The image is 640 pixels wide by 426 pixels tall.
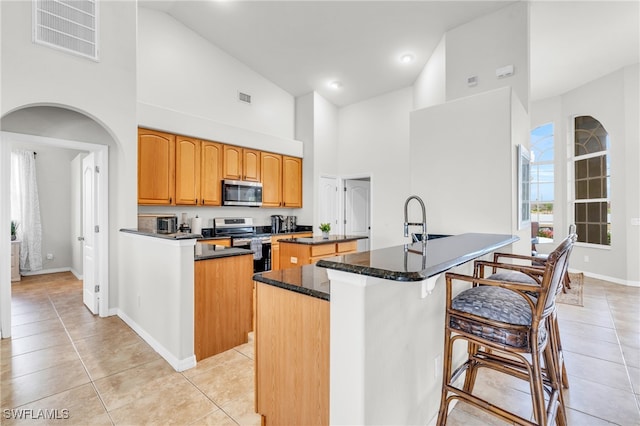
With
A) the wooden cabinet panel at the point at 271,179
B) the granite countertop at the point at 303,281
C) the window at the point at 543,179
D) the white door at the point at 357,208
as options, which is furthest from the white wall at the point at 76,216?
the window at the point at 543,179

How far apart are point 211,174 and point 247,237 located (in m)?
1.16

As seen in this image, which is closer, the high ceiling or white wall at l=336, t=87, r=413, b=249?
the high ceiling

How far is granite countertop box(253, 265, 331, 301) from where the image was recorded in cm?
137

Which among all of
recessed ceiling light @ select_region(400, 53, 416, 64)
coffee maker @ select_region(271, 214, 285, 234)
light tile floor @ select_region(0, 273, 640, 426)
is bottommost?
light tile floor @ select_region(0, 273, 640, 426)

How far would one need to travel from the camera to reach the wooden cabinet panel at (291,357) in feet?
4.45

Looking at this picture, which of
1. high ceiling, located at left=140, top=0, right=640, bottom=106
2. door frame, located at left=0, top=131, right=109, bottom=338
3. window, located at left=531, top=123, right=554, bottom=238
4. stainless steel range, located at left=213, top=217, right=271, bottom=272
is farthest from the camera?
window, located at left=531, top=123, right=554, bottom=238

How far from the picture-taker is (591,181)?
5.80m

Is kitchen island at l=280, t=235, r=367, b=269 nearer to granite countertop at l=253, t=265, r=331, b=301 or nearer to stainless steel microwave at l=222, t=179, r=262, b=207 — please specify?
stainless steel microwave at l=222, t=179, r=262, b=207

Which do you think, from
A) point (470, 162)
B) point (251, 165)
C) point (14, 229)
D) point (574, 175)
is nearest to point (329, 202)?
point (251, 165)

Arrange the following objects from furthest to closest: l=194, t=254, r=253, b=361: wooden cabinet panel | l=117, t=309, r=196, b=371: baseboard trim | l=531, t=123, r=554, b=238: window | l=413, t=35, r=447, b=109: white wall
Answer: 1. l=531, t=123, r=554, b=238: window
2. l=413, t=35, r=447, b=109: white wall
3. l=194, t=254, r=253, b=361: wooden cabinet panel
4. l=117, t=309, r=196, b=371: baseboard trim

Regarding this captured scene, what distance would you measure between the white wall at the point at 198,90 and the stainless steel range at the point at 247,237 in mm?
1377

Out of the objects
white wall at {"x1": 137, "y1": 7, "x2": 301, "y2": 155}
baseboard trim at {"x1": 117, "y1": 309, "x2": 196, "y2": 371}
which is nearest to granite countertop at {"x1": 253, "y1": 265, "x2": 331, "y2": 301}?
baseboard trim at {"x1": 117, "y1": 309, "x2": 196, "y2": 371}

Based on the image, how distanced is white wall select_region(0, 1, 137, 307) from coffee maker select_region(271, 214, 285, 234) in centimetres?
275

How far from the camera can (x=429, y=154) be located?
11.4 ft
